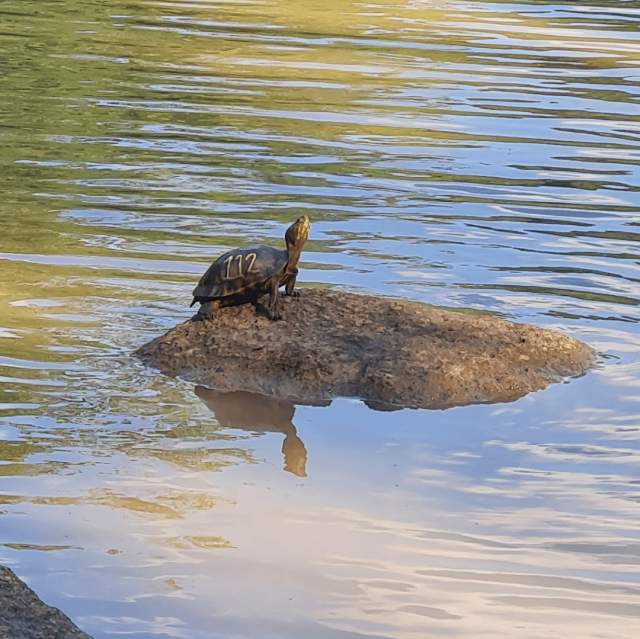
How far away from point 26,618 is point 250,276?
348 centimetres

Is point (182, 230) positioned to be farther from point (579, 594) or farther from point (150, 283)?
point (579, 594)

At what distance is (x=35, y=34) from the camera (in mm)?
17125

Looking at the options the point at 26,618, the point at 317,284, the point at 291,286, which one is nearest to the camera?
the point at 26,618

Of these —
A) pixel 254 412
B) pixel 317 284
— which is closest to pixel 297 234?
pixel 254 412

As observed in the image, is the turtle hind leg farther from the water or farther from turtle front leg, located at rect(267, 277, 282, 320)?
the water

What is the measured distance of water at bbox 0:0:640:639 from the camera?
5.41 metres

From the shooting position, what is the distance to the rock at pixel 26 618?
4266 millimetres

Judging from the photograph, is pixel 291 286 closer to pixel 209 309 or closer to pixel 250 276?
pixel 250 276

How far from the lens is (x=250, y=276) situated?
763 centimetres

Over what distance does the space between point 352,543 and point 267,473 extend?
84 centimetres

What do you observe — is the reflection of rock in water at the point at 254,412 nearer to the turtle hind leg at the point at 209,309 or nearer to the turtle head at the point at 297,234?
the turtle hind leg at the point at 209,309

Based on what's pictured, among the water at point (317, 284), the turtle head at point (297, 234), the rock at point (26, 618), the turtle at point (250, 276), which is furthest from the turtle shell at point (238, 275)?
the rock at point (26, 618)

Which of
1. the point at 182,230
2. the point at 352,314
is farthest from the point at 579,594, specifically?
the point at 182,230

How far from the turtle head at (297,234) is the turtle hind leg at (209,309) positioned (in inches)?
18.7
